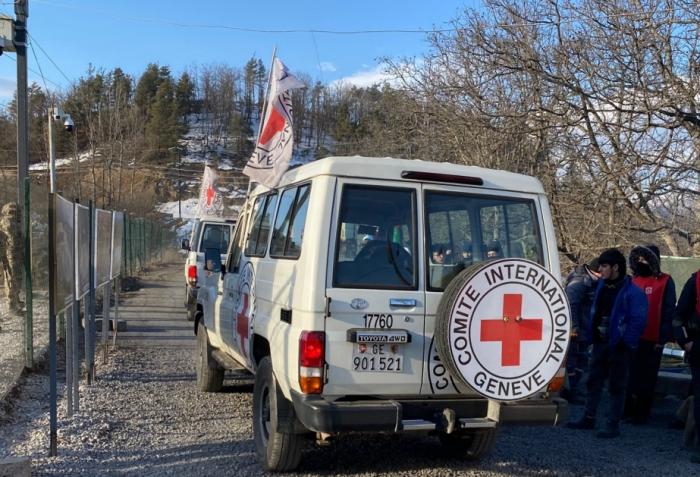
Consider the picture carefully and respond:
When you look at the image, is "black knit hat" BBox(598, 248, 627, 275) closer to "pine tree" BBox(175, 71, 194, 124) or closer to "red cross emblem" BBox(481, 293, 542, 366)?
"red cross emblem" BBox(481, 293, 542, 366)

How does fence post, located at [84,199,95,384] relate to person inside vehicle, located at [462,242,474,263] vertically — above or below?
below

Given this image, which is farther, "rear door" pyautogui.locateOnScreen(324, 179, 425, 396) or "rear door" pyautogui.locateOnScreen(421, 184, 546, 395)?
"rear door" pyautogui.locateOnScreen(421, 184, 546, 395)

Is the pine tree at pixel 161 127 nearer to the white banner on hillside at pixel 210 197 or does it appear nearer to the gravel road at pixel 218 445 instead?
the white banner on hillside at pixel 210 197

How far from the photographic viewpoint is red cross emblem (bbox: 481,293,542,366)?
405cm

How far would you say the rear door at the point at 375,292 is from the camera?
159 inches

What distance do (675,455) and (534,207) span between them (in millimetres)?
2882

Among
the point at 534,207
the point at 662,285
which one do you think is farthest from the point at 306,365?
the point at 662,285

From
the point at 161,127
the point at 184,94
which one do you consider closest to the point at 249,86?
the point at 184,94

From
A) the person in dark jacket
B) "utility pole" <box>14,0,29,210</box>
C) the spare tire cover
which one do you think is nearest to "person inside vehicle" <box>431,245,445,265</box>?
the spare tire cover

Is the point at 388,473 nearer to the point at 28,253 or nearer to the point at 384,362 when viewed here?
the point at 384,362

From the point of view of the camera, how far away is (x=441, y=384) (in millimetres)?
4246

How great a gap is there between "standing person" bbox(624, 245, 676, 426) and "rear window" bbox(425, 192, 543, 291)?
283 cm

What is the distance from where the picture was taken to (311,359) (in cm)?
398

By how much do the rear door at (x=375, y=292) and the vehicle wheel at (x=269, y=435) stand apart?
0.72 metres
